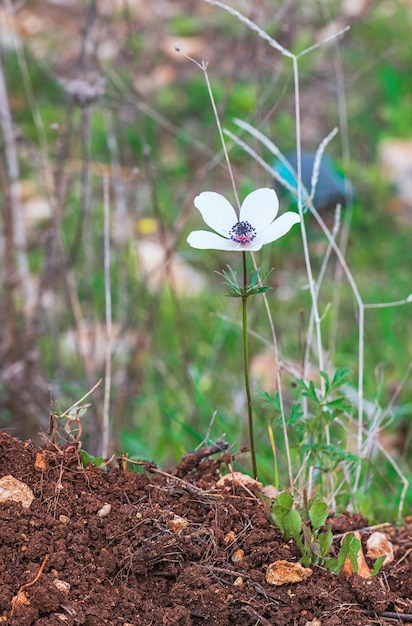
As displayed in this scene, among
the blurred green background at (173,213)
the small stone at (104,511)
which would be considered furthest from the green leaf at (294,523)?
the blurred green background at (173,213)

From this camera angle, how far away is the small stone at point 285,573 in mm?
1330

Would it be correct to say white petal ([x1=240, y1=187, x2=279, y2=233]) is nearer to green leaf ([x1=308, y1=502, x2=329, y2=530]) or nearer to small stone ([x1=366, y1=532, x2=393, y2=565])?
green leaf ([x1=308, y1=502, x2=329, y2=530])

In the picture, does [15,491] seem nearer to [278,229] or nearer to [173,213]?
[278,229]

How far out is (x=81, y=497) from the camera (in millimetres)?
1406

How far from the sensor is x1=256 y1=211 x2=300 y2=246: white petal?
4.47 ft

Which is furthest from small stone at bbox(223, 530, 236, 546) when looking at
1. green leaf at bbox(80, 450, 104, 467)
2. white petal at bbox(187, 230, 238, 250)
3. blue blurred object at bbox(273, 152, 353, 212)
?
blue blurred object at bbox(273, 152, 353, 212)

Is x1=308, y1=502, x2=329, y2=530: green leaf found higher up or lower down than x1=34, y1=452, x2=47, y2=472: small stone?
lower down

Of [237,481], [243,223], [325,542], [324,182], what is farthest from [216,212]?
[324,182]

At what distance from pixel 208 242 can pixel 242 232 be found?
65mm

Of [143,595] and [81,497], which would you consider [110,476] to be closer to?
[81,497]

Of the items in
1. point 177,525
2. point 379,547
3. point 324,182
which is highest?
point 324,182

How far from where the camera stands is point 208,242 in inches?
54.4

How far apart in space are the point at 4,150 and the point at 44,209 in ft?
3.04

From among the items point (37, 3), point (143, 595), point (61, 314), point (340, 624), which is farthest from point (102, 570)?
point (37, 3)
